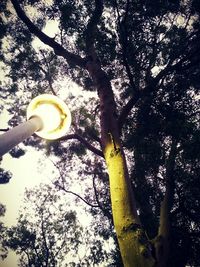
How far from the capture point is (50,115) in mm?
2455

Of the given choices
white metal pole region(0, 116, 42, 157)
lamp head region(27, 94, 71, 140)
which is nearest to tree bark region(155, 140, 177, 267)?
lamp head region(27, 94, 71, 140)

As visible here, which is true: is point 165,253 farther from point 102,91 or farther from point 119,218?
point 102,91

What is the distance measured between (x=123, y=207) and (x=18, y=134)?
3058 millimetres

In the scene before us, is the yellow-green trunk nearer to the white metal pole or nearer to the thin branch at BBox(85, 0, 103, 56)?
the white metal pole

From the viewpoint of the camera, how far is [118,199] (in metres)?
4.76

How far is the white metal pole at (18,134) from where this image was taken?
1805 millimetres

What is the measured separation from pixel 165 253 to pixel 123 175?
5.03ft

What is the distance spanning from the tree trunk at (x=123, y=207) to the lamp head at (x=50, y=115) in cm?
251

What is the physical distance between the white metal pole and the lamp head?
0.30 ft

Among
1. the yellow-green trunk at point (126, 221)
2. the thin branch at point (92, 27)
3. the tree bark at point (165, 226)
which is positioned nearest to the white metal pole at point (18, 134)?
the yellow-green trunk at point (126, 221)

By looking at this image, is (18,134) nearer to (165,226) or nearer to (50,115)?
(50,115)

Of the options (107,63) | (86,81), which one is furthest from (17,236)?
(107,63)

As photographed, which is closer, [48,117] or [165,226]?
[48,117]

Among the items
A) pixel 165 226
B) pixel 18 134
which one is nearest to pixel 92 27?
pixel 165 226
